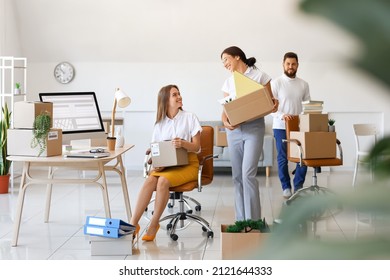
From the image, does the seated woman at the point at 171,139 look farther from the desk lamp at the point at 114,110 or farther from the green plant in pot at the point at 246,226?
the green plant in pot at the point at 246,226

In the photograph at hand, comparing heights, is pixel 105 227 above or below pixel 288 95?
below

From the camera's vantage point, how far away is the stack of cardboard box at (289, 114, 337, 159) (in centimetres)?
669

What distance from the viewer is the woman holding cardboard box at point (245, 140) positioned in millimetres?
5328

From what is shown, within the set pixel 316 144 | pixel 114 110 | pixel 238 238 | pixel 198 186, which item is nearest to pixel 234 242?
pixel 238 238

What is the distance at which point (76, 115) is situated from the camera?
5453 mm

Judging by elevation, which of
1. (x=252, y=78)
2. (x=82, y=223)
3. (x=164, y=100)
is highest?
(x=252, y=78)

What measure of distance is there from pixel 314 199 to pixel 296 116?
6.88 meters

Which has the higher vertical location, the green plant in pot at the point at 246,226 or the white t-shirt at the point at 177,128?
the white t-shirt at the point at 177,128

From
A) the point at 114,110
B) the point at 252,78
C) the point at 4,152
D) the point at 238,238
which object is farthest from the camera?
the point at 4,152

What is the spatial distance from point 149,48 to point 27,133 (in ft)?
17.0

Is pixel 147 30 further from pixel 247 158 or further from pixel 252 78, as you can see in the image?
pixel 247 158

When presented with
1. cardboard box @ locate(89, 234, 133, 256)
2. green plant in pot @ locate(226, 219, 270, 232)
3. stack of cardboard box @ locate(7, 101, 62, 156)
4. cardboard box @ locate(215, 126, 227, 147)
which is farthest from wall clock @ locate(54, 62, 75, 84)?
green plant in pot @ locate(226, 219, 270, 232)

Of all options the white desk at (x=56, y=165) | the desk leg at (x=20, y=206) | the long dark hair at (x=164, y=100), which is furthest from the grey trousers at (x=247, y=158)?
the desk leg at (x=20, y=206)
